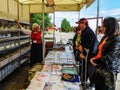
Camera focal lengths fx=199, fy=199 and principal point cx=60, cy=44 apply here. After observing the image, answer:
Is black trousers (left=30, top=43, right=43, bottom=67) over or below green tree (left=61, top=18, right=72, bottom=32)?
below

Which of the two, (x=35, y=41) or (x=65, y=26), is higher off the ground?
(x=65, y=26)

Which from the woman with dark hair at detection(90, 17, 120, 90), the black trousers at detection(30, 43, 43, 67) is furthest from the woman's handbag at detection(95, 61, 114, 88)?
the black trousers at detection(30, 43, 43, 67)

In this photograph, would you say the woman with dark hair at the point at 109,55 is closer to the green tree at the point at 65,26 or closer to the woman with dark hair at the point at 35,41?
the woman with dark hair at the point at 35,41

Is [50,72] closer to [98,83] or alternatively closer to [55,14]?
[98,83]

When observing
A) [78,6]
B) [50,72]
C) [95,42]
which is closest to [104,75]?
[50,72]

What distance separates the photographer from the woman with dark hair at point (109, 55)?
238cm

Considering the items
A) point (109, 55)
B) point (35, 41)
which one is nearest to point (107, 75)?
point (109, 55)

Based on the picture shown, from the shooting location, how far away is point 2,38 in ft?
15.9

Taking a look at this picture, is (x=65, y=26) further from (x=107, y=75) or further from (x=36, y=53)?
(x=107, y=75)

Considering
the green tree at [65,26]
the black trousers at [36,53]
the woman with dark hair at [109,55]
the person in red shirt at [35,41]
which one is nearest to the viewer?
the woman with dark hair at [109,55]

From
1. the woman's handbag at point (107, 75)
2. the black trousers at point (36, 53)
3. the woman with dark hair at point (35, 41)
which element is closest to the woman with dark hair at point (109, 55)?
the woman's handbag at point (107, 75)

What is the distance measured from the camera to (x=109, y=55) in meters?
2.38

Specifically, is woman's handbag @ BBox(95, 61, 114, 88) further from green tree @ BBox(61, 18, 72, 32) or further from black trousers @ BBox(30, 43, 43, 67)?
green tree @ BBox(61, 18, 72, 32)

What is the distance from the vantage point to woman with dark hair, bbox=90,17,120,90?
7.79ft
